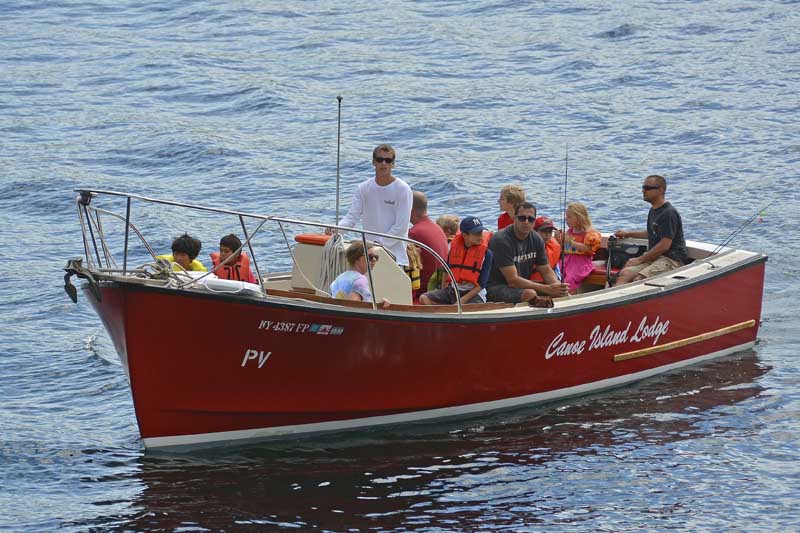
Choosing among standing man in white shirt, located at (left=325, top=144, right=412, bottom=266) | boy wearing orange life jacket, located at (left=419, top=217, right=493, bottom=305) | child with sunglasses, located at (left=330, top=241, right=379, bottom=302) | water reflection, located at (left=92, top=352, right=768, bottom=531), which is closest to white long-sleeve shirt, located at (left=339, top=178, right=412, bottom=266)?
standing man in white shirt, located at (left=325, top=144, right=412, bottom=266)

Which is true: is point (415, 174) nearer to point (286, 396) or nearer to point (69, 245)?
point (69, 245)

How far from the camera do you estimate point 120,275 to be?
382 inches

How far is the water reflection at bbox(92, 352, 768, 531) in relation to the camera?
951 cm

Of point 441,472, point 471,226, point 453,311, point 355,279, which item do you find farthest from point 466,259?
point 441,472

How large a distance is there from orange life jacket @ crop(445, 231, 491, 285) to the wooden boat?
1.54 ft

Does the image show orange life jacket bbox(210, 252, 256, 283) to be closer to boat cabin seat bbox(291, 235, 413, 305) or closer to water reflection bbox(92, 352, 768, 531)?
boat cabin seat bbox(291, 235, 413, 305)

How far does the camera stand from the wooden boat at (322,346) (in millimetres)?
9766

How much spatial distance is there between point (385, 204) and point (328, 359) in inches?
72.0

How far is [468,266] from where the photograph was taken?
37.0 feet

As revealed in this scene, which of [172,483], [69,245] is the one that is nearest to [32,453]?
[172,483]

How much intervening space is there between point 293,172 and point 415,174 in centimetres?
220

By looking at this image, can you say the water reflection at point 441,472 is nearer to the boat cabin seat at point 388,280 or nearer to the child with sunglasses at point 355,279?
the boat cabin seat at point 388,280

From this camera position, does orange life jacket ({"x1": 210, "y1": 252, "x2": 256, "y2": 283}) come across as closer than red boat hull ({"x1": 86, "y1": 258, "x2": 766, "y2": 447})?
No

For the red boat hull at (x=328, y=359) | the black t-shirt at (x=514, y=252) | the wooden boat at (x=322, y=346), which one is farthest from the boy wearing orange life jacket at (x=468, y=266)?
the red boat hull at (x=328, y=359)
